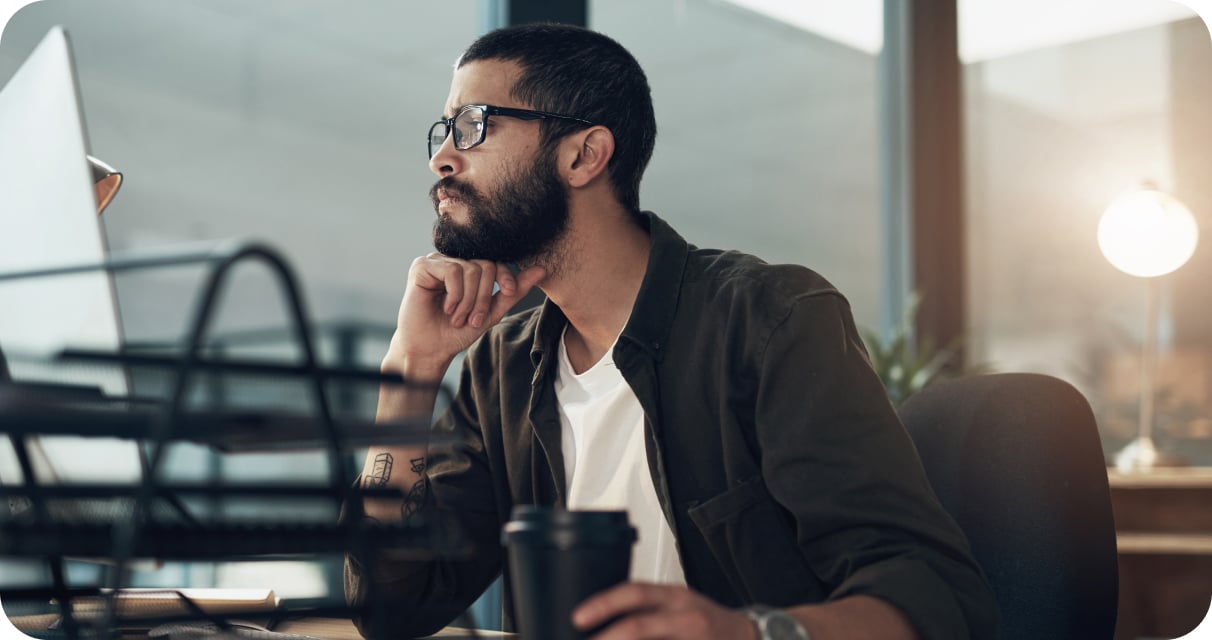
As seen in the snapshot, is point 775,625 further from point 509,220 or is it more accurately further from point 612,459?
point 509,220

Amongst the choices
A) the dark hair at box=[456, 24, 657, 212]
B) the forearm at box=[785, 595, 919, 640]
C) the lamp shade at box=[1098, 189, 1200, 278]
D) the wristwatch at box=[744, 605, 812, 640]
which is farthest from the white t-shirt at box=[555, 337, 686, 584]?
the lamp shade at box=[1098, 189, 1200, 278]

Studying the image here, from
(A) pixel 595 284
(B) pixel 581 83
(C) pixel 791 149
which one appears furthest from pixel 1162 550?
(B) pixel 581 83

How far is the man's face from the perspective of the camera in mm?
1615

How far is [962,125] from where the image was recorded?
4.64m

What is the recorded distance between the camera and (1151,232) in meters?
3.90

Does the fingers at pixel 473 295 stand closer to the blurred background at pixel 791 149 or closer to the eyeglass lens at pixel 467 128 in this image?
the eyeglass lens at pixel 467 128

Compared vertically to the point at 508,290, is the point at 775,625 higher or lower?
lower

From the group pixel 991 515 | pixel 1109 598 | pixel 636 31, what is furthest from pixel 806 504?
pixel 636 31

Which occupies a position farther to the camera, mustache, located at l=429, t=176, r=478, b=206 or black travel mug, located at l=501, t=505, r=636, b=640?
mustache, located at l=429, t=176, r=478, b=206

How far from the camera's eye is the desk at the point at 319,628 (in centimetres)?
98

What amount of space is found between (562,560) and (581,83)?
1.18m

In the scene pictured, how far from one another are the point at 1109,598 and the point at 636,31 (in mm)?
2255

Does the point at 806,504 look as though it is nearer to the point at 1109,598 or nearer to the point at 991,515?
the point at 991,515

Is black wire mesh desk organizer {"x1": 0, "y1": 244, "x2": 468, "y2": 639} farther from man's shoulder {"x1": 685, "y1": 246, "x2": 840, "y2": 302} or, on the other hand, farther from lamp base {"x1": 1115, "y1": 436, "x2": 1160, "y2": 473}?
lamp base {"x1": 1115, "y1": 436, "x2": 1160, "y2": 473}
